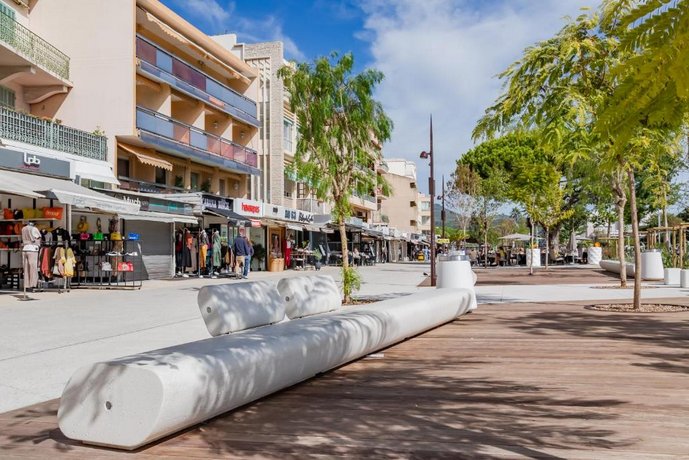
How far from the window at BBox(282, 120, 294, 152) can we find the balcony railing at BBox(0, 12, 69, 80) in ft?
51.0

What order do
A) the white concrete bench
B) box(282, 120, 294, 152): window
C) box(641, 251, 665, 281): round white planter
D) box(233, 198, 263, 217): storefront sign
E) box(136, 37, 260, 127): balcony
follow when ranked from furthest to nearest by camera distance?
box(282, 120, 294, 152): window, box(233, 198, 263, 217): storefront sign, box(136, 37, 260, 127): balcony, box(641, 251, 665, 281): round white planter, the white concrete bench

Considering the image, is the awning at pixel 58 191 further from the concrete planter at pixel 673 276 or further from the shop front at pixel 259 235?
the concrete planter at pixel 673 276

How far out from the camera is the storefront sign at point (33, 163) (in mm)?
16859

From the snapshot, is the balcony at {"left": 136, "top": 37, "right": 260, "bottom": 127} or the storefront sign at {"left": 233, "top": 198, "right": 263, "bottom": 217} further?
the storefront sign at {"left": 233, "top": 198, "right": 263, "bottom": 217}

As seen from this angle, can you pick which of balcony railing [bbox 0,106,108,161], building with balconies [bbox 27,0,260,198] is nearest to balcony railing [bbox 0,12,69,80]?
building with balconies [bbox 27,0,260,198]

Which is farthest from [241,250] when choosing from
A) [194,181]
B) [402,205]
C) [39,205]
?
[402,205]

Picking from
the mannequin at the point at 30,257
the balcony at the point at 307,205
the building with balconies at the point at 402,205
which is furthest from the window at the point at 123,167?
the building with balconies at the point at 402,205

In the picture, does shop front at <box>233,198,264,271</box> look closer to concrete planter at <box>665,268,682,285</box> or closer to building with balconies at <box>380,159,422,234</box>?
concrete planter at <box>665,268,682,285</box>

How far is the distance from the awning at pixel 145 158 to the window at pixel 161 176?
1626 mm

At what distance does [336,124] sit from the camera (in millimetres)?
12648

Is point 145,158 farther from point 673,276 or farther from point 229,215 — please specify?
point 673,276

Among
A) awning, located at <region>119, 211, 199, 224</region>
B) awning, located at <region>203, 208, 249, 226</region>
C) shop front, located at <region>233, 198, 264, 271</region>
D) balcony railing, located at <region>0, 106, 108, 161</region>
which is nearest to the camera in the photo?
balcony railing, located at <region>0, 106, 108, 161</region>

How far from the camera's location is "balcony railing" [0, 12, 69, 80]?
19.6 metres

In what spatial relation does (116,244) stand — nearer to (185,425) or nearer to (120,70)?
(120,70)
